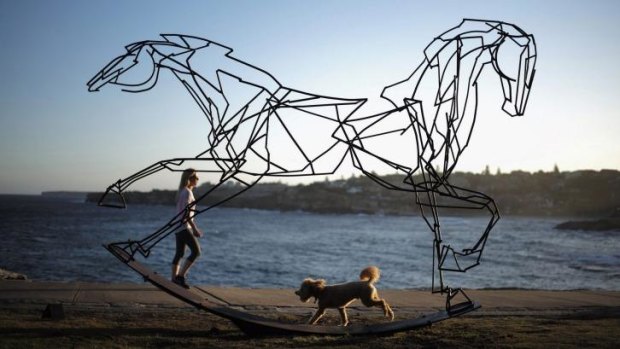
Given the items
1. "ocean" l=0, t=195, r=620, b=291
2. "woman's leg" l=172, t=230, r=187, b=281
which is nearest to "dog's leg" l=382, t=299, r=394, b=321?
"woman's leg" l=172, t=230, r=187, b=281

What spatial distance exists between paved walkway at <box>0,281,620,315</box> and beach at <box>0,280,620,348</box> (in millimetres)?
14

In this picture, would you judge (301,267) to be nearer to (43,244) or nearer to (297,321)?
(43,244)

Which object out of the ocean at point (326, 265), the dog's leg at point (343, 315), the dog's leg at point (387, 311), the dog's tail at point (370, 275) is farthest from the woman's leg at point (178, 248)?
the ocean at point (326, 265)

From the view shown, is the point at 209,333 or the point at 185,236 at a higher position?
the point at 185,236

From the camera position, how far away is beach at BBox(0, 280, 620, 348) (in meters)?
5.59

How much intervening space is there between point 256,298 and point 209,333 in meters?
2.21

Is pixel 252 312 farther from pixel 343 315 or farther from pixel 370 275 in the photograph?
pixel 370 275

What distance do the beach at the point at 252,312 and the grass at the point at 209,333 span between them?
10 mm

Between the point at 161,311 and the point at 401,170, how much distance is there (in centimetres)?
367

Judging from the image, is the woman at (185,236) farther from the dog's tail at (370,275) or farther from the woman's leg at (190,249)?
the dog's tail at (370,275)

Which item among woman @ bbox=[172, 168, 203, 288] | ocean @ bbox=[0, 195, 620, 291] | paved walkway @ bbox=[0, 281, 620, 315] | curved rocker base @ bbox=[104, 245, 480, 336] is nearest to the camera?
curved rocker base @ bbox=[104, 245, 480, 336]

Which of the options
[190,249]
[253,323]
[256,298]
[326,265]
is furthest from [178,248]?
[326,265]

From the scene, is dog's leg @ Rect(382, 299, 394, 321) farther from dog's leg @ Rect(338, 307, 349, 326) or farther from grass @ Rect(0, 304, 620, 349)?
dog's leg @ Rect(338, 307, 349, 326)

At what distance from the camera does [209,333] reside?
20.0 feet
